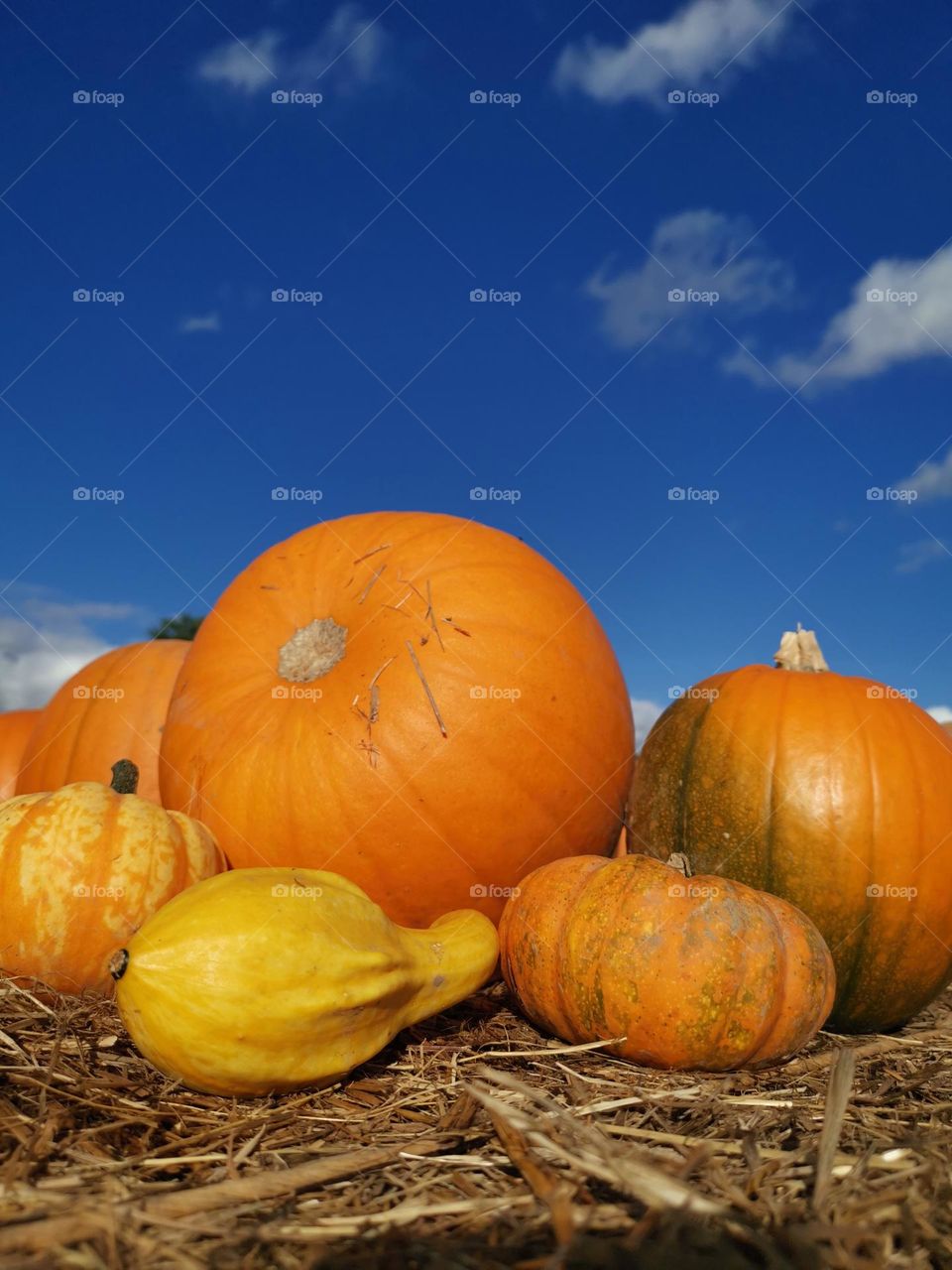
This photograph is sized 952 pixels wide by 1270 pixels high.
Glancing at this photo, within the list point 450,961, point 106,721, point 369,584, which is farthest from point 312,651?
point 106,721

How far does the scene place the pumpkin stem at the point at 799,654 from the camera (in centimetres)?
402

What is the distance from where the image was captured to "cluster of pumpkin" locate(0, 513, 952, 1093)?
8.54ft

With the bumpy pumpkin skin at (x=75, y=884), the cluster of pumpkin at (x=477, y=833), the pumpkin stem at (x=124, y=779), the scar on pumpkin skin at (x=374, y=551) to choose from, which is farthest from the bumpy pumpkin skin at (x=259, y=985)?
the scar on pumpkin skin at (x=374, y=551)

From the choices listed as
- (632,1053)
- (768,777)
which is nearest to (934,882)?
(768,777)

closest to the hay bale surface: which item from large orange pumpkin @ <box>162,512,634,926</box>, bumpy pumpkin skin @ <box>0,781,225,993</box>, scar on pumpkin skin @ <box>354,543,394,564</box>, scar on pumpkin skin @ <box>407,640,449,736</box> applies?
bumpy pumpkin skin @ <box>0,781,225,993</box>

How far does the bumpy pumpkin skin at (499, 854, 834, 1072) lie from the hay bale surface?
0.32ft

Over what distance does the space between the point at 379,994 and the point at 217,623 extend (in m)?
2.24

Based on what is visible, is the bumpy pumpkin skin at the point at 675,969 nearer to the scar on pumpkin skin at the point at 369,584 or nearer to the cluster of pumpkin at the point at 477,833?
the cluster of pumpkin at the point at 477,833

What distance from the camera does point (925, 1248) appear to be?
65.0 inches

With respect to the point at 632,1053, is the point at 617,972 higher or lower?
higher

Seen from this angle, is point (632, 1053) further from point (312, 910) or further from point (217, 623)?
point (217, 623)

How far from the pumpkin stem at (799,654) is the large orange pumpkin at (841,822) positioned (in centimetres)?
25

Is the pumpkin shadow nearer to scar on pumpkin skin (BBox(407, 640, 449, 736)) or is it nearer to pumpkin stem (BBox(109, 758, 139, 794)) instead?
scar on pumpkin skin (BBox(407, 640, 449, 736))

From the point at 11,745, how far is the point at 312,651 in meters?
2.97
